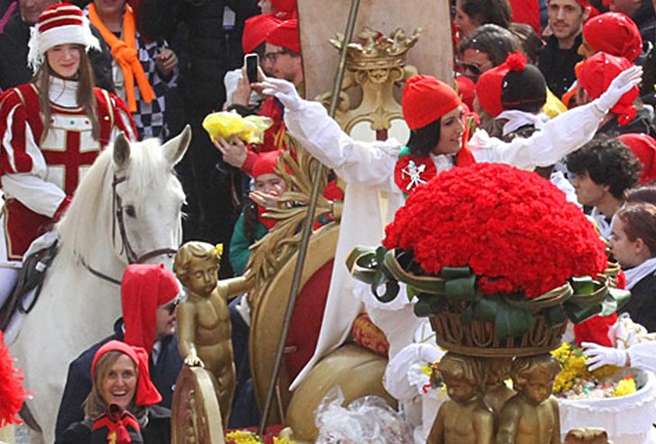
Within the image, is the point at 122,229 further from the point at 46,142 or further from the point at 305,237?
the point at 305,237

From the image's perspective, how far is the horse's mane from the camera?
11820 mm

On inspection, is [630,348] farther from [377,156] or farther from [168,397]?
[168,397]

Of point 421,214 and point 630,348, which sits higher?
point 421,214

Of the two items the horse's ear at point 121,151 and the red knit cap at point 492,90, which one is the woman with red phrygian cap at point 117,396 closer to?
the horse's ear at point 121,151

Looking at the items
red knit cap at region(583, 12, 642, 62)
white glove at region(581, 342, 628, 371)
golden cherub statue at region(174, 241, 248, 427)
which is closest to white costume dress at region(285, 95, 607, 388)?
golden cherub statue at region(174, 241, 248, 427)

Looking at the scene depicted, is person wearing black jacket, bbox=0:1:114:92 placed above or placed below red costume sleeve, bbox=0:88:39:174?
below

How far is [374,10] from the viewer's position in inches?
442

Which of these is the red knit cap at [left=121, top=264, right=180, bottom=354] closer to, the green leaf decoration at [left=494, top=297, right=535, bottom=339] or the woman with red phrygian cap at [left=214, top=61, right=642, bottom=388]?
the woman with red phrygian cap at [left=214, top=61, right=642, bottom=388]

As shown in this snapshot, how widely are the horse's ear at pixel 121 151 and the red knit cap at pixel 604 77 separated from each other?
2541mm

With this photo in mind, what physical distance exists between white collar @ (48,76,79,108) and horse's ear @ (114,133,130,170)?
934 mm

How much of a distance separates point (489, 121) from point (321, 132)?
2.52 metres

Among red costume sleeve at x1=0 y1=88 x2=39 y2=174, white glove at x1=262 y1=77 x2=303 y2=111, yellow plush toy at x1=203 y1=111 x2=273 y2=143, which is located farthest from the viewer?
red costume sleeve at x1=0 y1=88 x2=39 y2=174

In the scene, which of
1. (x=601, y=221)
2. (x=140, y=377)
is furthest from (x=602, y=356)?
(x=601, y=221)

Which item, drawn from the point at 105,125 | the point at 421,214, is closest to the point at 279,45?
the point at 105,125
